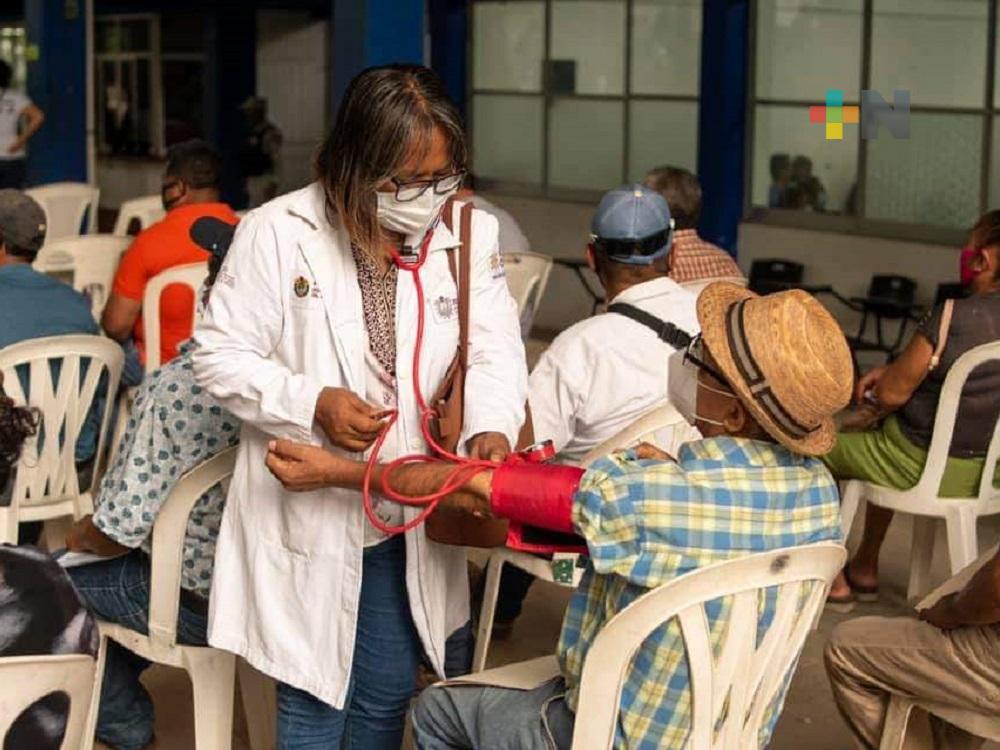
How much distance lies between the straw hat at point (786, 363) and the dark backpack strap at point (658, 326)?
50.7 inches

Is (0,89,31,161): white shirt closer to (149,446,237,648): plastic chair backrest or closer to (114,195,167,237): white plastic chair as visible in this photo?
(114,195,167,237): white plastic chair

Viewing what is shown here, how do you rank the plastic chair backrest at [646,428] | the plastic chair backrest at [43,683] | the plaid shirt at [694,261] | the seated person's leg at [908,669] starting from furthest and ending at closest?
1. the plaid shirt at [694,261]
2. the plastic chair backrest at [646,428]
3. the seated person's leg at [908,669]
4. the plastic chair backrest at [43,683]

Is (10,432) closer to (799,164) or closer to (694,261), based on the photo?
(694,261)

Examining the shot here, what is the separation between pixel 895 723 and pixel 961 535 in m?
1.32

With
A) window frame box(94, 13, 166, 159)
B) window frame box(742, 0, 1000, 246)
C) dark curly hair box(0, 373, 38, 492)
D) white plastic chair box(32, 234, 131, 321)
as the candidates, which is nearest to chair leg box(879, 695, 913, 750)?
dark curly hair box(0, 373, 38, 492)

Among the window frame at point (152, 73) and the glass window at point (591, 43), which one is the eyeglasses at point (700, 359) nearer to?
the glass window at point (591, 43)

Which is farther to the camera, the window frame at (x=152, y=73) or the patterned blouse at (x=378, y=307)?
the window frame at (x=152, y=73)

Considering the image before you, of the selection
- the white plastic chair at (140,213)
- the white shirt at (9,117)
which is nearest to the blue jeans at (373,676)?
the white plastic chair at (140,213)

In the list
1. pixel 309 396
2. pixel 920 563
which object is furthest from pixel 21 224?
pixel 920 563

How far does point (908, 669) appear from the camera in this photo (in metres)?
3.12

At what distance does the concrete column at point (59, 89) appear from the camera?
1081 cm

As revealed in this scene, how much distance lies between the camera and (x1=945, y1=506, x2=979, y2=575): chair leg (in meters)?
4.44

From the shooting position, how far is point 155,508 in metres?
3.31

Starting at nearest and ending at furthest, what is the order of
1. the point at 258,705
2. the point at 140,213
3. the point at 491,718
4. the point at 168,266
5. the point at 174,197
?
the point at 491,718
the point at 258,705
the point at 168,266
the point at 174,197
the point at 140,213
